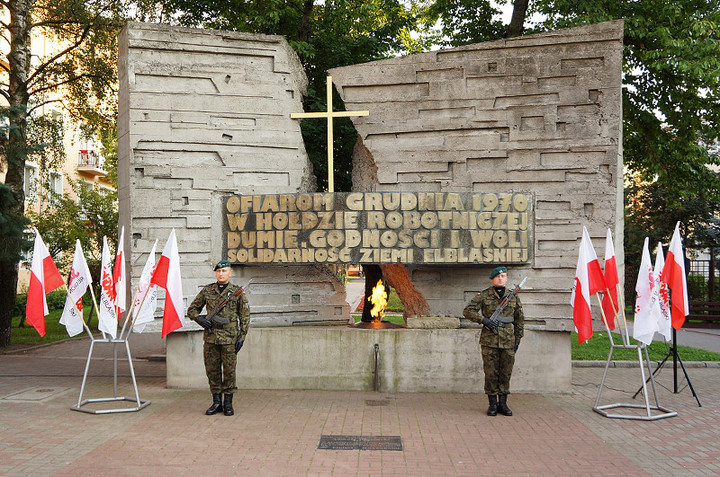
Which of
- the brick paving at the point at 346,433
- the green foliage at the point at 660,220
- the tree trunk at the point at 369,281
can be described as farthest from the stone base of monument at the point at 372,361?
the green foliage at the point at 660,220

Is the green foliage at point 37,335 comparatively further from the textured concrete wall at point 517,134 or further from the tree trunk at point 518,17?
the tree trunk at point 518,17

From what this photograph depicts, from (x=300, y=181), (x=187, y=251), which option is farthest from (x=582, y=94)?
(x=187, y=251)

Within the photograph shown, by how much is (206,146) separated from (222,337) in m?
3.40

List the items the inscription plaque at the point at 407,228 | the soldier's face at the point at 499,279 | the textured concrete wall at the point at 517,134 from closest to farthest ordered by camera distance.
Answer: the soldier's face at the point at 499,279
the inscription plaque at the point at 407,228
the textured concrete wall at the point at 517,134

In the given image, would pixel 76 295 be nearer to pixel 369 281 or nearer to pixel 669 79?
pixel 369 281

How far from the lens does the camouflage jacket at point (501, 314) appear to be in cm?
834

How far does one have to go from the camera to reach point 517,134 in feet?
32.0

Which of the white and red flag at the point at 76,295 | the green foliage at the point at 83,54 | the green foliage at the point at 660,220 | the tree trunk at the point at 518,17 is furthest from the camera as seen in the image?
the green foliage at the point at 660,220

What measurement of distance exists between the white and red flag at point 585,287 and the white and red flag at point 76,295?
676 cm

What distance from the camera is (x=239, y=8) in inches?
604

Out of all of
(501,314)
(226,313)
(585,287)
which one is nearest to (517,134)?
(585,287)

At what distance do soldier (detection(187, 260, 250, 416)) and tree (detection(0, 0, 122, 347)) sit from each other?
7165 mm

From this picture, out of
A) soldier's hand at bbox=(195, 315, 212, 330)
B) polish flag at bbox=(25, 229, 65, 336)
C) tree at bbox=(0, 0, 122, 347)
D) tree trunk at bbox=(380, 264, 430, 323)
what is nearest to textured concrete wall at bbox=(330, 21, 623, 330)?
tree trunk at bbox=(380, 264, 430, 323)

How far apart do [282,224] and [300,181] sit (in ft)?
3.45
